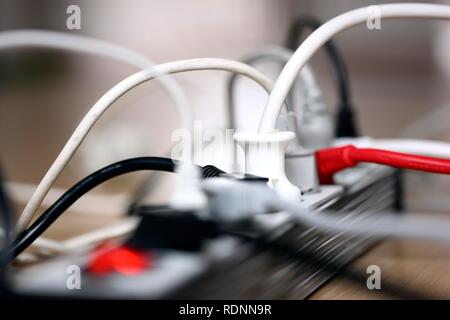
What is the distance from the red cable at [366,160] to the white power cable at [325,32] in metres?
0.06

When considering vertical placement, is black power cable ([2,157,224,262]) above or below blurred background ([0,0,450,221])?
below

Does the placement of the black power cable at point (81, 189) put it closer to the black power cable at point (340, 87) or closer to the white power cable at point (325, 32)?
the white power cable at point (325, 32)

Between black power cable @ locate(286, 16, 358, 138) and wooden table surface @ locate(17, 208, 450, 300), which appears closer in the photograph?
wooden table surface @ locate(17, 208, 450, 300)

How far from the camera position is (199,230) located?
0.21 m

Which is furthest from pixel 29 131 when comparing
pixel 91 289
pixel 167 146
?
pixel 91 289

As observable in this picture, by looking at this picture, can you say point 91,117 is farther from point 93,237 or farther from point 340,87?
point 340,87

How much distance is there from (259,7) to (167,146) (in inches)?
8.5

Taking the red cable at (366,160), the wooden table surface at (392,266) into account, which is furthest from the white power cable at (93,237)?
the red cable at (366,160)

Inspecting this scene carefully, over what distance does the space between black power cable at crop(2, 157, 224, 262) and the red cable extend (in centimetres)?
9

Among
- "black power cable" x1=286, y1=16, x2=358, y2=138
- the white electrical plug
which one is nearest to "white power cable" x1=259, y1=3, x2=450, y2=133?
the white electrical plug

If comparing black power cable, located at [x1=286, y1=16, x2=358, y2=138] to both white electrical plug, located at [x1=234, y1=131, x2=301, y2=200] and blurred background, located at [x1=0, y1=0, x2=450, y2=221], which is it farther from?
white electrical plug, located at [x1=234, y1=131, x2=301, y2=200]

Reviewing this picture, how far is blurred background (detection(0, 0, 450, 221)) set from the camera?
0.31 meters

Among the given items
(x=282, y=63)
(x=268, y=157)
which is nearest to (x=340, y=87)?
(x=282, y=63)

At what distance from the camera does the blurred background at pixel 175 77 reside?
12.3 inches
